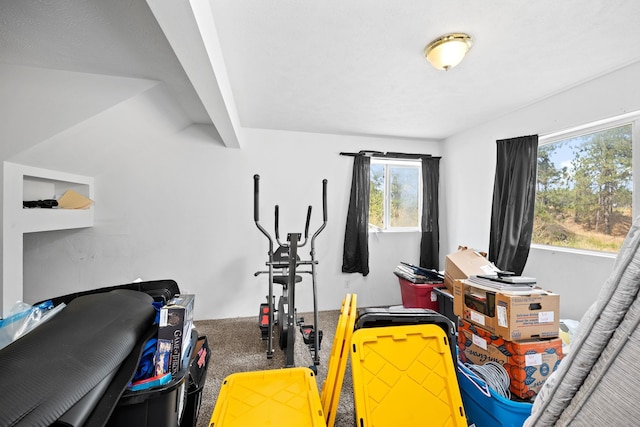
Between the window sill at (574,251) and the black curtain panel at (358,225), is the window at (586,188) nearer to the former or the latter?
the window sill at (574,251)

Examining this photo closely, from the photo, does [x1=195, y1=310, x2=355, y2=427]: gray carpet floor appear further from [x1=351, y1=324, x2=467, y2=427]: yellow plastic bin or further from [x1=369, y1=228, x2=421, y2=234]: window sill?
[x1=369, y1=228, x2=421, y2=234]: window sill

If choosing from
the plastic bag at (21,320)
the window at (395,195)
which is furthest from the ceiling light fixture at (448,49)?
the plastic bag at (21,320)

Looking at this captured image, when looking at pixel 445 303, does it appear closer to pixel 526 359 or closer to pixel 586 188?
pixel 526 359

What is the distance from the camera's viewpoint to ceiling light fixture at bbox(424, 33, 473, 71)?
1.55 meters

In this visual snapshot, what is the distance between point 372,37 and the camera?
1562mm

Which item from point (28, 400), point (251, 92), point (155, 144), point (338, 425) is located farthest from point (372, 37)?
point (155, 144)

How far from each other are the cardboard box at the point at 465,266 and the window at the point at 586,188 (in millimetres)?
610

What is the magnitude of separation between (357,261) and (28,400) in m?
3.09

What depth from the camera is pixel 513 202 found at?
2.58 metres

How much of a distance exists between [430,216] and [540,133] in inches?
58.6

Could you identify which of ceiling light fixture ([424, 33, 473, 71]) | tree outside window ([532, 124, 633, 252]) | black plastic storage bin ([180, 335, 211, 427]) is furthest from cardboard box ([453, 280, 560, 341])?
black plastic storage bin ([180, 335, 211, 427])

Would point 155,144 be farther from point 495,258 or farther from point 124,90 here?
point 495,258

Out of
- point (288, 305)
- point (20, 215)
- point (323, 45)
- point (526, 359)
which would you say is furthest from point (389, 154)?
point (20, 215)

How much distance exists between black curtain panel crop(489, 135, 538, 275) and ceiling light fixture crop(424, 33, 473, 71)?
1418 millimetres
